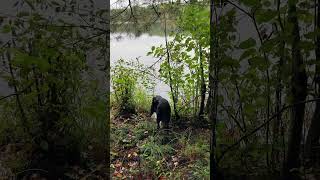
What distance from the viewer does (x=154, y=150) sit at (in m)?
2.02

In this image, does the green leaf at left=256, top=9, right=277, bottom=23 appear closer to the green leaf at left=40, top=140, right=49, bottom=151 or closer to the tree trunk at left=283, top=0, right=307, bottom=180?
the tree trunk at left=283, top=0, right=307, bottom=180

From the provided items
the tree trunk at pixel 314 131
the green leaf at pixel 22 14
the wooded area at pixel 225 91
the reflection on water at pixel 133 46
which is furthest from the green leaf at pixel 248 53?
the green leaf at pixel 22 14

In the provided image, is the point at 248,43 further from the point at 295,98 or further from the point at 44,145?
the point at 44,145

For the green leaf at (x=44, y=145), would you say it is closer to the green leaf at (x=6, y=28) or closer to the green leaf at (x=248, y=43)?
the green leaf at (x=6, y=28)

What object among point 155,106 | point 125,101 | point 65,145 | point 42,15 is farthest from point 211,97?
point 42,15

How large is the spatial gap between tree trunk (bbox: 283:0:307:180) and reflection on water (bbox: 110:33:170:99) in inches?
23.7

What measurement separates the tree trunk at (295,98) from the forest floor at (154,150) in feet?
1.40

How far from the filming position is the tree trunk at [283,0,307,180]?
1.70m

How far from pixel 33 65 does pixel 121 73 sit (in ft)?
1.39

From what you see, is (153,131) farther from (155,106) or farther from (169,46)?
(169,46)

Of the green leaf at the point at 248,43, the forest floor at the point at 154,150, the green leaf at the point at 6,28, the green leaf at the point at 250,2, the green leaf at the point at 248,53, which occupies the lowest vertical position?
the forest floor at the point at 154,150

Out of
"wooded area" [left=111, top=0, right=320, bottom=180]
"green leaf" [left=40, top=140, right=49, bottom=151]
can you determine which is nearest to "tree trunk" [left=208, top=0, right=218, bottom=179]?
"wooded area" [left=111, top=0, right=320, bottom=180]

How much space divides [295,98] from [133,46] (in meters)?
0.77

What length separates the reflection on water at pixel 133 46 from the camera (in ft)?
6.27
